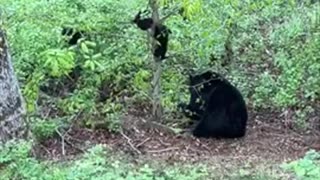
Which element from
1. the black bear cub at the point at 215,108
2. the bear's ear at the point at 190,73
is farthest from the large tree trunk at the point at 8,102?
the bear's ear at the point at 190,73

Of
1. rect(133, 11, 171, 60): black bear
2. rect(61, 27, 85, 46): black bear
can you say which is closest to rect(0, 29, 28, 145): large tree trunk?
rect(61, 27, 85, 46): black bear

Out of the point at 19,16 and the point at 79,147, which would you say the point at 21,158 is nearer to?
the point at 79,147

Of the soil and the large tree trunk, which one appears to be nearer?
the large tree trunk

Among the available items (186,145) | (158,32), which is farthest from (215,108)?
(158,32)

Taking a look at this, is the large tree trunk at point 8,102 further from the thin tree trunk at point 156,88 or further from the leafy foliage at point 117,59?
the thin tree trunk at point 156,88

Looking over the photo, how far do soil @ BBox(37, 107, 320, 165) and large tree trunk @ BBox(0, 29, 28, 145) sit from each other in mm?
427

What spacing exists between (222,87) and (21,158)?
262 centimetres

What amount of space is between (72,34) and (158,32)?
2.74ft

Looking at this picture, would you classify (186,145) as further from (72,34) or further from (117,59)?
(72,34)

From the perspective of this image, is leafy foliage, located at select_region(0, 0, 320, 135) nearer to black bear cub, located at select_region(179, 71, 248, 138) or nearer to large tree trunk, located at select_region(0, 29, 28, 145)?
black bear cub, located at select_region(179, 71, 248, 138)

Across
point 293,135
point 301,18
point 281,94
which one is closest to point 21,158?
point 293,135

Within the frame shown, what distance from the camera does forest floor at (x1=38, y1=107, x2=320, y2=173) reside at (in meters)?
6.25

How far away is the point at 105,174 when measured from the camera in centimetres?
501

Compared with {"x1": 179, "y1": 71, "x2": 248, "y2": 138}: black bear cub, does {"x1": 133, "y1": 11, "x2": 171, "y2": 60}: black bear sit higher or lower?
higher
